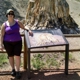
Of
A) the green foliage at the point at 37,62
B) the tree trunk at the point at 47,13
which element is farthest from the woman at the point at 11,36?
the tree trunk at the point at 47,13

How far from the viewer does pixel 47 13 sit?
10711mm

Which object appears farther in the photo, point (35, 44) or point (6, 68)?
point (6, 68)

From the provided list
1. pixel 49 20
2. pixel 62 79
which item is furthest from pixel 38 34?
pixel 49 20

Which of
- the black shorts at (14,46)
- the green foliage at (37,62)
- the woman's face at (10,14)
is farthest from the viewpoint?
the green foliage at (37,62)

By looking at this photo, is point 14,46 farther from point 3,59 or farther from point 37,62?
point 3,59

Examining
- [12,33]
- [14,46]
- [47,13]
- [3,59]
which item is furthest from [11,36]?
[47,13]

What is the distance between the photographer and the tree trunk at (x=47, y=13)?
10.7 m

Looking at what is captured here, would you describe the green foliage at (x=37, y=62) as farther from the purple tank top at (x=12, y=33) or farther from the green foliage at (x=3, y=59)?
the purple tank top at (x=12, y=33)

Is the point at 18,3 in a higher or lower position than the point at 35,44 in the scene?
lower

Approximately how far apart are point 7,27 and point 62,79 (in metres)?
1.64

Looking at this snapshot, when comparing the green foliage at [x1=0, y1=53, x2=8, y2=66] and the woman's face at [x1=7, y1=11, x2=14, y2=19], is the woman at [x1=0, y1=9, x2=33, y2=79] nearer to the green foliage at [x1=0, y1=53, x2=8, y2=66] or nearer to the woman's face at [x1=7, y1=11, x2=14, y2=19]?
the woman's face at [x1=7, y1=11, x2=14, y2=19]

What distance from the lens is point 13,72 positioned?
5.11 metres

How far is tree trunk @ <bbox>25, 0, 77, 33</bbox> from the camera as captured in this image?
1067 cm

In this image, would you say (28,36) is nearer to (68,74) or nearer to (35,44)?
(35,44)
